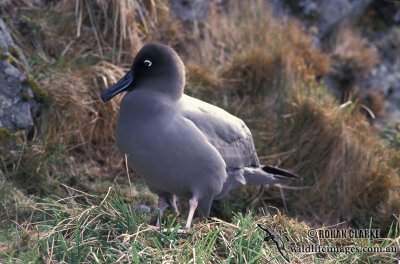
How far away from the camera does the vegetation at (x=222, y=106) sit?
5.98 m

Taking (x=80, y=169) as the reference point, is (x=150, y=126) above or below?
above

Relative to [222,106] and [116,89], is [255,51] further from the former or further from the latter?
[116,89]

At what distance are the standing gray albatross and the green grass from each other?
491 mm

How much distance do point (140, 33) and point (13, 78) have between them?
1750 mm

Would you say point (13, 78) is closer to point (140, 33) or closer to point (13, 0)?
point (13, 0)

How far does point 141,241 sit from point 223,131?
1538 millimetres

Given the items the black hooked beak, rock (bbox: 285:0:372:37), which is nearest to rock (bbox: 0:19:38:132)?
the black hooked beak

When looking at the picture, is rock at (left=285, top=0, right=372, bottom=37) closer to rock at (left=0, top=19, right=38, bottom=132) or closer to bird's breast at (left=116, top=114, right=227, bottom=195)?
rock at (left=0, top=19, right=38, bottom=132)

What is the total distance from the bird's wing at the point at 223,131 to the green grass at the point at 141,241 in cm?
92

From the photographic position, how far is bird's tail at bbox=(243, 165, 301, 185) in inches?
230

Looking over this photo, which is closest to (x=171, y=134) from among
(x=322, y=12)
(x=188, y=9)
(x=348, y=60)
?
(x=188, y=9)

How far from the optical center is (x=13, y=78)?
19.6 feet

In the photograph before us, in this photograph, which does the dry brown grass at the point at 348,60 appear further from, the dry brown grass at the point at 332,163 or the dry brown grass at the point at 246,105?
the dry brown grass at the point at 332,163

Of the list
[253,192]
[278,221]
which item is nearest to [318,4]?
[253,192]
